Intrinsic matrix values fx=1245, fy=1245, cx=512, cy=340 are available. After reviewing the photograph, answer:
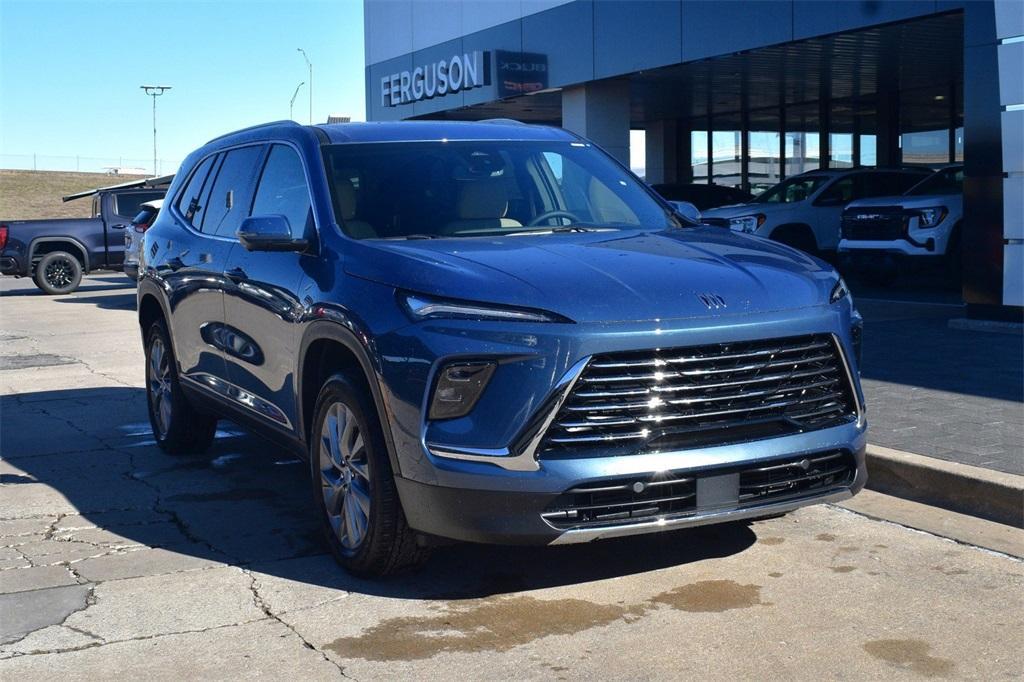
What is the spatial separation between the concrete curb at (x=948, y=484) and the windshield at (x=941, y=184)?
1137 centimetres

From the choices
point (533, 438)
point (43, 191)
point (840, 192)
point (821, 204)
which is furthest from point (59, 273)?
point (43, 191)

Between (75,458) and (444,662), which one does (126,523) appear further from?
(444,662)

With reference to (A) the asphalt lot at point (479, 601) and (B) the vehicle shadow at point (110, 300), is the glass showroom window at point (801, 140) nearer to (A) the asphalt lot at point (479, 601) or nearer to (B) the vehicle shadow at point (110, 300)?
(B) the vehicle shadow at point (110, 300)


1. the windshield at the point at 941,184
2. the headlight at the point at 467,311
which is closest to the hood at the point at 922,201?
the windshield at the point at 941,184

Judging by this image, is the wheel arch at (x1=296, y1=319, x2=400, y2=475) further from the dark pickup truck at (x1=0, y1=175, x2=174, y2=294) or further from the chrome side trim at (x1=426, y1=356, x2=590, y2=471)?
the dark pickup truck at (x1=0, y1=175, x2=174, y2=294)

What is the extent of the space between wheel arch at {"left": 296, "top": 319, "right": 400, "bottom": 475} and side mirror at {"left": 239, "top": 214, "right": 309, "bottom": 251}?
40 cm

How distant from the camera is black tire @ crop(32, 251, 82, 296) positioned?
2411 cm

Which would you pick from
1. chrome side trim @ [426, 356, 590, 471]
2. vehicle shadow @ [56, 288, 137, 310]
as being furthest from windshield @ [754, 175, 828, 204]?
chrome side trim @ [426, 356, 590, 471]

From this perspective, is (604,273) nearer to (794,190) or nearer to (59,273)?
(794,190)

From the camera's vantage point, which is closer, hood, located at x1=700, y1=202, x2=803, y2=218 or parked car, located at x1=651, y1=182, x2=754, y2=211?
hood, located at x1=700, y1=202, x2=803, y2=218

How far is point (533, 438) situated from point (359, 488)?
100cm

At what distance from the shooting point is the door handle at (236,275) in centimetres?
624

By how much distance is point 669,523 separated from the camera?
449 cm

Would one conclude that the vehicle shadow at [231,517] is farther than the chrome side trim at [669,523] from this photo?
Yes
